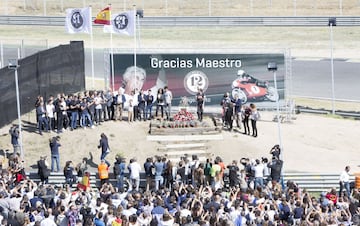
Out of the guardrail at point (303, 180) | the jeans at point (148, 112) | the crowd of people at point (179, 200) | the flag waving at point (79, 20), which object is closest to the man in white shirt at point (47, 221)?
the crowd of people at point (179, 200)

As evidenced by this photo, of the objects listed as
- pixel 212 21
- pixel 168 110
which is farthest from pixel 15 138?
pixel 212 21

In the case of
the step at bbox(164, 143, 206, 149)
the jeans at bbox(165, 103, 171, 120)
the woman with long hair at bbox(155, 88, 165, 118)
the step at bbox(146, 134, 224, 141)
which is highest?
the woman with long hair at bbox(155, 88, 165, 118)

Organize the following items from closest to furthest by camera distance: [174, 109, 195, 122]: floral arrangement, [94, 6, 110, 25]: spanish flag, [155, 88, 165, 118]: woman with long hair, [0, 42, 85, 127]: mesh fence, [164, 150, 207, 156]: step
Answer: [164, 150, 207, 156]: step
[0, 42, 85, 127]: mesh fence
[174, 109, 195, 122]: floral arrangement
[155, 88, 165, 118]: woman with long hair
[94, 6, 110, 25]: spanish flag

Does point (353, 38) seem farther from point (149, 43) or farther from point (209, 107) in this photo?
point (209, 107)

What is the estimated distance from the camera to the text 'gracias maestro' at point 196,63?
3981 centimetres

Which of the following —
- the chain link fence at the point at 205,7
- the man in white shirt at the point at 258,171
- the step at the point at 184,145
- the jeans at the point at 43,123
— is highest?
the chain link fence at the point at 205,7

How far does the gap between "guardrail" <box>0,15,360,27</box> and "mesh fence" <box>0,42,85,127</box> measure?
21.7 m

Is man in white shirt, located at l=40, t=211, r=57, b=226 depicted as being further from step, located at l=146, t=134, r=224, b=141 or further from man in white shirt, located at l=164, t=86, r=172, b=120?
man in white shirt, located at l=164, t=86, r=172, b=120

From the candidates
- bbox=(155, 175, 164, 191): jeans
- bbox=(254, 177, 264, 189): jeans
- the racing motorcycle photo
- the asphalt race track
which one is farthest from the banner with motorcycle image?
bbox=(254, 177, 264, 189): jeans

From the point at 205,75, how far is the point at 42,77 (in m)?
6.35

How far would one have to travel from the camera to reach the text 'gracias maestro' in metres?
39.8

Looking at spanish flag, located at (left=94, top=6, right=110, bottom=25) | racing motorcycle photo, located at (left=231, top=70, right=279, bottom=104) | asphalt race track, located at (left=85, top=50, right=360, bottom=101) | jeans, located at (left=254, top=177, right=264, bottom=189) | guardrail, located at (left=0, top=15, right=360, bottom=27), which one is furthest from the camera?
guardrail, located at (left=0, top=15, right=360, bottom=27)

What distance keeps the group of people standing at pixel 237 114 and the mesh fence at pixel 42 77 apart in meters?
6.98

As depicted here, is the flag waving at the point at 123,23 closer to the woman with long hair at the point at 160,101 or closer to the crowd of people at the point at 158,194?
the woman with long hair at the point at 160,101
